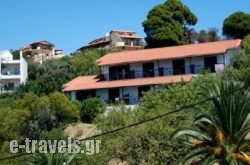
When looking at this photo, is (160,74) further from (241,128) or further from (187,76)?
(241,128)

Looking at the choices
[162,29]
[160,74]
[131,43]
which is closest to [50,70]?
[162,29]

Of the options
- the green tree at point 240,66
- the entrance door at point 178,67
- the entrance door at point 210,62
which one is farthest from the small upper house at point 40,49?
the green tree at point 240,66

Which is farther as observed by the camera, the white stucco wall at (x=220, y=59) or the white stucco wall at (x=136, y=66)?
the white stucco wall at (x=136, y=66)

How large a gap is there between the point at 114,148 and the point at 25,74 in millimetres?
43780

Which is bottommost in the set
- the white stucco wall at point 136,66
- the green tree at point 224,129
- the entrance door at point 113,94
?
the green tree at point 224,129

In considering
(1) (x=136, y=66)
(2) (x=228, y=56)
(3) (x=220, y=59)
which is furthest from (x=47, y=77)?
(2) (x=228, y=56)

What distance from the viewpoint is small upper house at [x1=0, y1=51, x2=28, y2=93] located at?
7269 centimetres

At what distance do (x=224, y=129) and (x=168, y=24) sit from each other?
138 feet

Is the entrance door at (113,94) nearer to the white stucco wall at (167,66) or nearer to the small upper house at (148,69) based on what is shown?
the small upper house at (148,69)

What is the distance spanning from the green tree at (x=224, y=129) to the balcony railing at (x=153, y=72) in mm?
24761

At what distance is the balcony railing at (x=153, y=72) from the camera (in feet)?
172

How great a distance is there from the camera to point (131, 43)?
104 metres

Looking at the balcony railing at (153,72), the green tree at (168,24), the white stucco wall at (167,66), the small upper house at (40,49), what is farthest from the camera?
the small upper house at (40,49)

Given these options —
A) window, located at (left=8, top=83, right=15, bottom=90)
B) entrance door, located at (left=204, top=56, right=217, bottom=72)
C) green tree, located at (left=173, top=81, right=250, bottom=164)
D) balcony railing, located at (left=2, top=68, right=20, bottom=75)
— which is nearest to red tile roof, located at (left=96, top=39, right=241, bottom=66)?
entrance door, located at (left=204, top=56, right=217, bottom=72)
